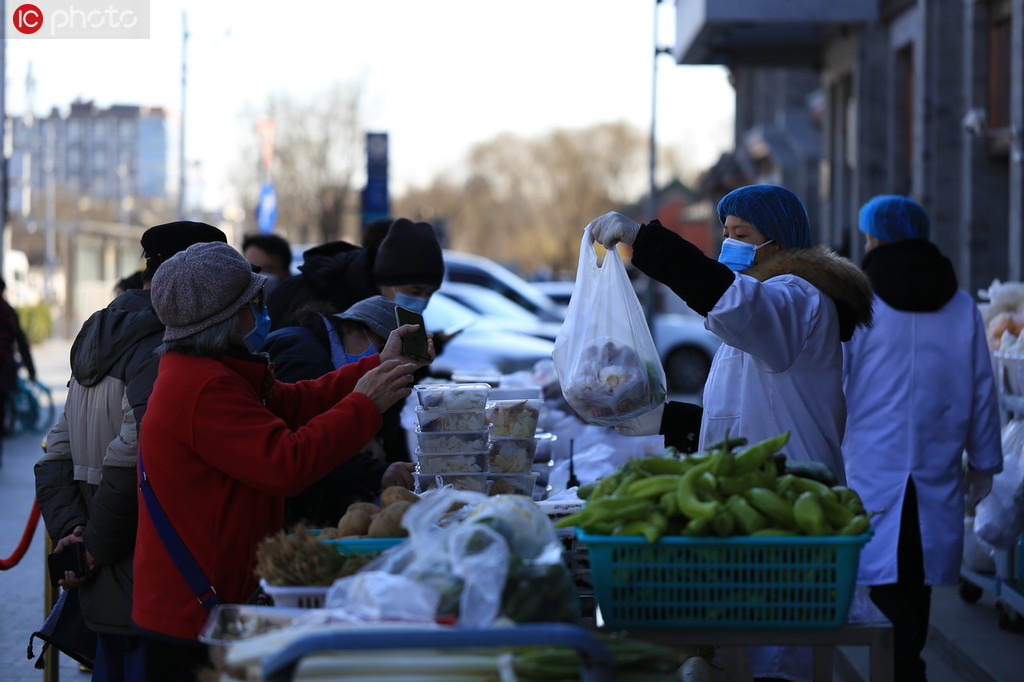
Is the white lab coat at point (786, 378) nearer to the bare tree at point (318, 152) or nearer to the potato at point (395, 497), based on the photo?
the potato at point (395, 497)

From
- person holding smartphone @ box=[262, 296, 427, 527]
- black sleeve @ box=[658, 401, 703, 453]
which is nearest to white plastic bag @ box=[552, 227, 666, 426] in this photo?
black sleeve @ box=[658, 401, 703, 453]

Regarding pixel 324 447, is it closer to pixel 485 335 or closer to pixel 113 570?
pixel 113 570

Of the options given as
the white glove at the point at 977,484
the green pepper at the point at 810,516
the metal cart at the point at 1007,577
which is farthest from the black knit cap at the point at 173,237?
the metal cart at the point at 1007,577

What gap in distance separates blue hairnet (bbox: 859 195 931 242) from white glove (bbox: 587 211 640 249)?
2.54 meters

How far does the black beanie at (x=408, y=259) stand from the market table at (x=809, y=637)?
2.94 meters

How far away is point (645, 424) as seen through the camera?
4.43 m

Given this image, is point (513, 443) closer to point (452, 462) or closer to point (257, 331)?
point (452, 462)

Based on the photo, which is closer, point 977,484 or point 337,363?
point 337,363

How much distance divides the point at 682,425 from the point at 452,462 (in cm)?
81

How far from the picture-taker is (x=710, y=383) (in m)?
4.46

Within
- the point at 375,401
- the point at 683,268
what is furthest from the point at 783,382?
the point at 375,401

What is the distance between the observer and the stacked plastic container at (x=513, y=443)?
4.84 metres

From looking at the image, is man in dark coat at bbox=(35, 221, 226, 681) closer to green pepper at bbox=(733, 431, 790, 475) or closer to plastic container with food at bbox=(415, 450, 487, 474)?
plastic container with food at bbox=(415, 450, 487, 474)

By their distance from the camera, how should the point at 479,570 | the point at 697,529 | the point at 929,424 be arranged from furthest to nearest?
the point at 929,424 < the point at 697,529 < the point at 479,570
